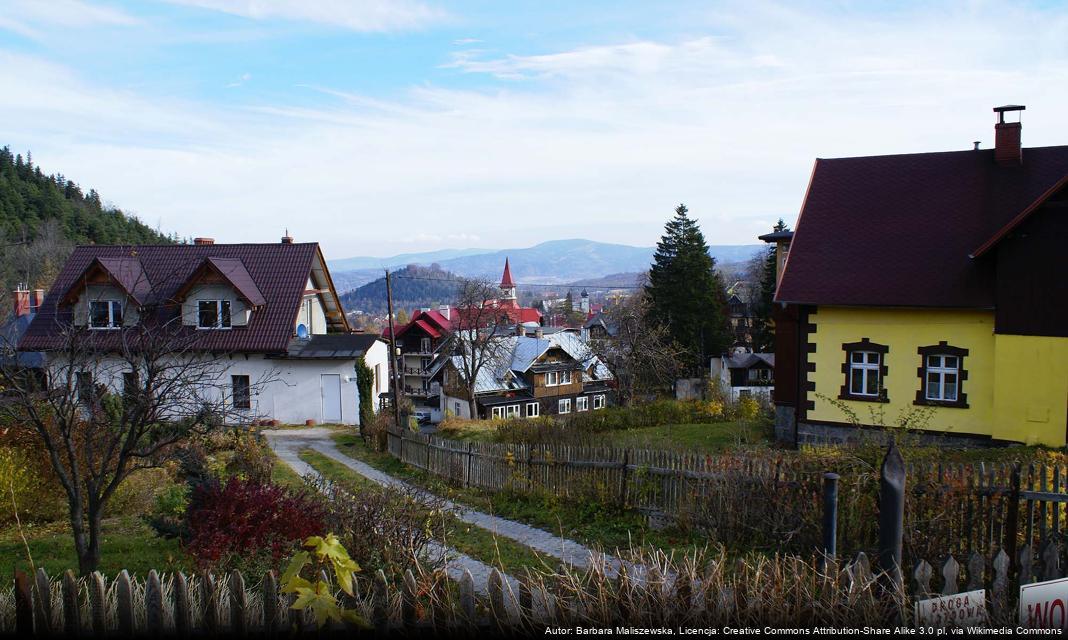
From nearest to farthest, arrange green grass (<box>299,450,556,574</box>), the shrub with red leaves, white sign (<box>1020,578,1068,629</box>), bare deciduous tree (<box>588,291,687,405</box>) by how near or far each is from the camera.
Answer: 1. white sign (<box>1020,578,1068,629</box>)
2. the shrub with red leaves
3. green grass (<box>299,450,556,574</box>)
4. bare deciduous tree (<box>588,291,687,405</box>)

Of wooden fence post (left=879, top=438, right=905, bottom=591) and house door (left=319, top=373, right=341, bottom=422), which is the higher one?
wooden fence post (left=879, top=438, right=905, bottom=591)

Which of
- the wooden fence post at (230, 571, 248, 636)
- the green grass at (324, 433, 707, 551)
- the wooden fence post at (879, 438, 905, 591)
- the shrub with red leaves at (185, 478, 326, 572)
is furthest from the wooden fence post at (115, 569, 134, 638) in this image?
the wooden fence post at (879, 438, 905, 591)

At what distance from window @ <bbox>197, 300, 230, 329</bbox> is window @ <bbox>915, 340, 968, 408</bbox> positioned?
2527cm

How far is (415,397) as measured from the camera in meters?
71.8

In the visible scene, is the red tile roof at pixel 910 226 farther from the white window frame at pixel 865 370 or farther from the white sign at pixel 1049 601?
the white sign at pixel 1049 601

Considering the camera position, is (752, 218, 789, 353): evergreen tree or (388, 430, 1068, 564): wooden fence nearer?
(388, 430, 1068, 564): wooden fence

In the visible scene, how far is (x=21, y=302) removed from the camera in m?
38.3

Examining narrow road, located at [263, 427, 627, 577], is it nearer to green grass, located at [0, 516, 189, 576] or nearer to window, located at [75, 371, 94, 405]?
green grass, located at [0, 516, 189, 576]

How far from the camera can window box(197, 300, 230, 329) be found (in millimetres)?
29609

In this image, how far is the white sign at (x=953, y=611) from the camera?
4.91m

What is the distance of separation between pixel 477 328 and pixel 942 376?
29090 millimetres

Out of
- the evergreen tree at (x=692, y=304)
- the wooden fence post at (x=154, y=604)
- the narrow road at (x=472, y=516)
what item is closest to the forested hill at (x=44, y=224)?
the narrow road at (x=472, y=516)

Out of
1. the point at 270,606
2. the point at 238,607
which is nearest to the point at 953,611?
the point at 270,606

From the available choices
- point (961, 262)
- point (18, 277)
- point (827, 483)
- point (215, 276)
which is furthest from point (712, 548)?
point (18, 277)
